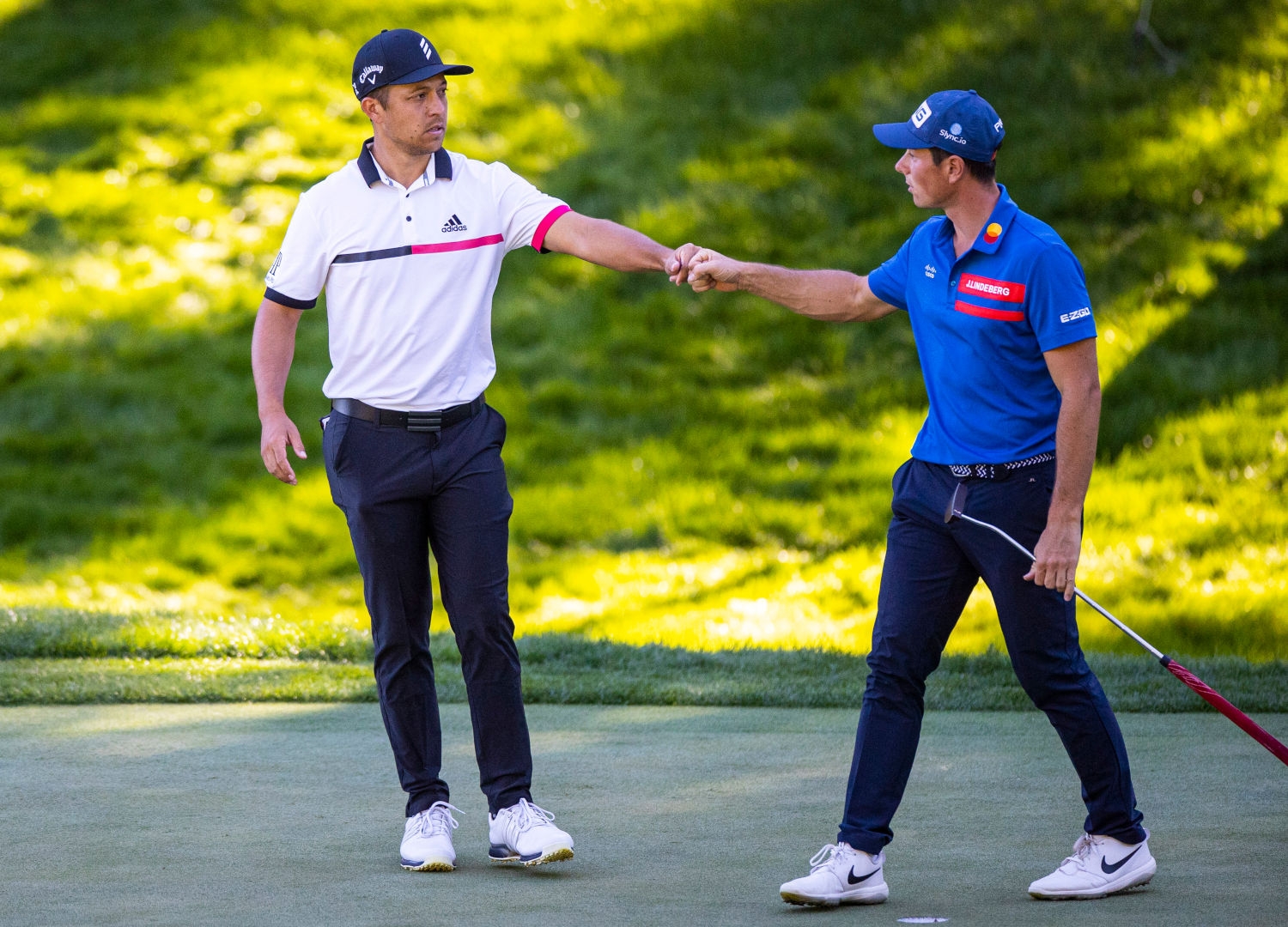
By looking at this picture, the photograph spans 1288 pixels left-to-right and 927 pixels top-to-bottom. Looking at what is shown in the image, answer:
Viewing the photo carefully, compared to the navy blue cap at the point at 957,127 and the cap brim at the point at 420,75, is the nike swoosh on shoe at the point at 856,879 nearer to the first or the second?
the navy blue cap at the point at 957,127

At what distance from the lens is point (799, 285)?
449cm

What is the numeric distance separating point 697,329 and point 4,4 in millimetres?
8746

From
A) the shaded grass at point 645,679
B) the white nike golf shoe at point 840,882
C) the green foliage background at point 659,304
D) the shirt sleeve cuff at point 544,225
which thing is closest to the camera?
the white nike golf shoe at point 840,882

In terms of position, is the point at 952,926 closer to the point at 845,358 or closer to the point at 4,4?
the point at 845,358

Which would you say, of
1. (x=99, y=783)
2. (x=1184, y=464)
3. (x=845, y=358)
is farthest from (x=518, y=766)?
(x=845, y=358)

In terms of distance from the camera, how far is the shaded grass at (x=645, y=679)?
20.4 feet

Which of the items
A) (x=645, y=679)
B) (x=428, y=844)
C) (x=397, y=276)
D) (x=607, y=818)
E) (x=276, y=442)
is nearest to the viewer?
(x=428, y=844)

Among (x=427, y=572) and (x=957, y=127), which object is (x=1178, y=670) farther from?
(x=427, y=572)

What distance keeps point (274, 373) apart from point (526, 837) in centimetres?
142

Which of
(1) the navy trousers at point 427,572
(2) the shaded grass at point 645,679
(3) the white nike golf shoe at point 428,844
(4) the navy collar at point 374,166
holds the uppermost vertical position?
(4) the navy collar at point 374,166

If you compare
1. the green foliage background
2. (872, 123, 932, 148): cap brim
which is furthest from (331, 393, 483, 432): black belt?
the green foliage background

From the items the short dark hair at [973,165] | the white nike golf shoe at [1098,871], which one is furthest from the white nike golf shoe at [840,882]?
the short dark hair at [973,165]

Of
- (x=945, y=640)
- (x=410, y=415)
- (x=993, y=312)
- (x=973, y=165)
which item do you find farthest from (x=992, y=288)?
(x=410, y=415)

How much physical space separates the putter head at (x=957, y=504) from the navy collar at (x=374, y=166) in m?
1.58
